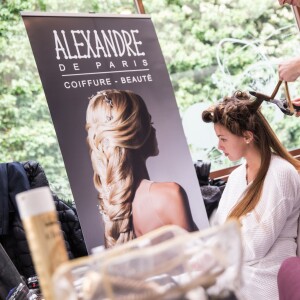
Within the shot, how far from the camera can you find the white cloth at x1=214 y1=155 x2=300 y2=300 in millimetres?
2629

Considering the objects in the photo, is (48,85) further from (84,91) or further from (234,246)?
(234,246)

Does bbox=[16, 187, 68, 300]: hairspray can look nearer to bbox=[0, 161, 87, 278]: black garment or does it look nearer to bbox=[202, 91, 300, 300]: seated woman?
bbox=[202, 91, 300, 300]: seated woman

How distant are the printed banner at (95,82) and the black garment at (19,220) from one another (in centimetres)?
82

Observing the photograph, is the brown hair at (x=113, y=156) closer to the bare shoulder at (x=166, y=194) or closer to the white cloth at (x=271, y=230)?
the bare shoulder at (x=166, y=194)

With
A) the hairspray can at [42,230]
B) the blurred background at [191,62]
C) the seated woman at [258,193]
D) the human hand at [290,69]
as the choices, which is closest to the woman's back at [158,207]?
the seated woman at [258,193]

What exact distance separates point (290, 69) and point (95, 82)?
1.05m

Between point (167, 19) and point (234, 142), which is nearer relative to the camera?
point (234, 142)

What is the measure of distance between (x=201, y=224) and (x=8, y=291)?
190cm

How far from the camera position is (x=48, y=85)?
122 inches

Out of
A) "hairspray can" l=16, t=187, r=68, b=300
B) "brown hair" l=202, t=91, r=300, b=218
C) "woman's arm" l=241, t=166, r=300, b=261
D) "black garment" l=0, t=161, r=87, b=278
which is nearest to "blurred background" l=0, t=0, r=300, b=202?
"black garment" l=0, t=161, r=87, b=278

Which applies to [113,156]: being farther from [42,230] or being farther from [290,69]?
[42,230]

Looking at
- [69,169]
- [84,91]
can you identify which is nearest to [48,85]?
[84,91]

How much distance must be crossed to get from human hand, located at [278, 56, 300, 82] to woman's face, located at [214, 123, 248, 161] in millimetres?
371

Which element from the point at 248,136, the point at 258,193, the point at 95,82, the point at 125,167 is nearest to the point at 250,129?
the point at 248,136
